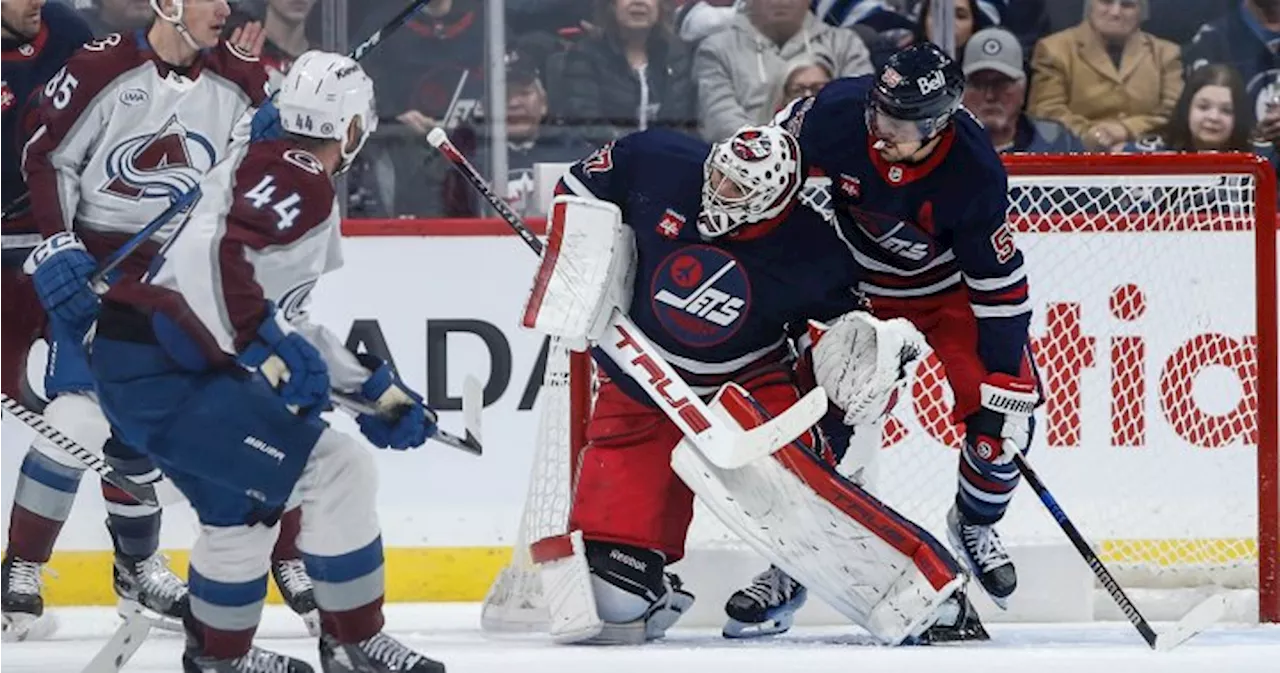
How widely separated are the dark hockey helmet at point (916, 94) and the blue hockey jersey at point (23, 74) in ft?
6.12

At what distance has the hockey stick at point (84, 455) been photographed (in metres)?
3.82

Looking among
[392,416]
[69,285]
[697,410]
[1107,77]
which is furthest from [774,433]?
[1107,77]

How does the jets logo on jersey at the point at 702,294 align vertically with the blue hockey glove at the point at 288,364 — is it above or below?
below

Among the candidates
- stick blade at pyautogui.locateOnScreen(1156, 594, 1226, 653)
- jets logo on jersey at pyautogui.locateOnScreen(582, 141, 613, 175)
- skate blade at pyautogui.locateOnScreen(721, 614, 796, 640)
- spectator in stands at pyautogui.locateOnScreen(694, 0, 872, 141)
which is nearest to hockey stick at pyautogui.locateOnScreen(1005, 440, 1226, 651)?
stick blade at pyautogui.locateOnScreen(1156, 594, 1226, 653)

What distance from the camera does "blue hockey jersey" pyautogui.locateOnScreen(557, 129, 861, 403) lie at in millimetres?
4039

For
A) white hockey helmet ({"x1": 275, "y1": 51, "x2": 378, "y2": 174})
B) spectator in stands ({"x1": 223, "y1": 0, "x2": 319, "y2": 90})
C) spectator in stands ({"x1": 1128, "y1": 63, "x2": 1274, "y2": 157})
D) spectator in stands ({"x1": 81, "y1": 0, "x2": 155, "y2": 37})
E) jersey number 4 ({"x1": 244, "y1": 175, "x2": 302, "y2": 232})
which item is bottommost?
spectator in stands ({"x1": 1128, "y1": 63, "x2": 1274, "y2": 157})

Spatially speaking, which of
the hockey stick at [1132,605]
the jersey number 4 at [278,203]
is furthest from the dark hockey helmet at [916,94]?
the jersey number 4 at [278,203]

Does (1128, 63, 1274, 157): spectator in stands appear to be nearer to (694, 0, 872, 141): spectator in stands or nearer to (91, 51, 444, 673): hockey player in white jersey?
(694, 0, 872, 141): spectator in stands

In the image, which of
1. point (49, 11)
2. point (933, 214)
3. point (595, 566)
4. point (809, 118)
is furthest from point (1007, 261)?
point (49, 11)

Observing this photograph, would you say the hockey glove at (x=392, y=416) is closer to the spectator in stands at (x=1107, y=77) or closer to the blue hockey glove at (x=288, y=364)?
the blue hockey glove at (x=288, y=364)

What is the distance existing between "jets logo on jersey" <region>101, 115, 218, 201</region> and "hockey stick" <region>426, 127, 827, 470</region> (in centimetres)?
104

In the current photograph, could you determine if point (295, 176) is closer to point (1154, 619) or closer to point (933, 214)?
point (933, 214)

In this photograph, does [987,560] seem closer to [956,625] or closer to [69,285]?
[956,625]

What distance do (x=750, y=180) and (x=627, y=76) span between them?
125 cm
